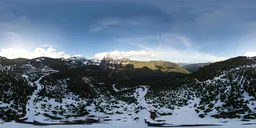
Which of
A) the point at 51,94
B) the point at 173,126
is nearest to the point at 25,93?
the point at 51,94

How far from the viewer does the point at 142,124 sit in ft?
115

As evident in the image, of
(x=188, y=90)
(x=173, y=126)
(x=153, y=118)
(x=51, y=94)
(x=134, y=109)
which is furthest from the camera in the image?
(x=188, y=90)

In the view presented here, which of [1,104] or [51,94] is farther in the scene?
[51,94]

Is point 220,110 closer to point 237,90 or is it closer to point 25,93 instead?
point 237,90

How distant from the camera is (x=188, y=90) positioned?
60469 millimetres

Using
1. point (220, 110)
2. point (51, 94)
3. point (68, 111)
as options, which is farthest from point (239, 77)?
point (51, 94)

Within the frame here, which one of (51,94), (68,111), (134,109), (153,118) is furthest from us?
(51,94)

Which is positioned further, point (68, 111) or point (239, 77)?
point (239, 77)

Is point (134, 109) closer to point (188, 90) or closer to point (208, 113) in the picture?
point (208, 113)

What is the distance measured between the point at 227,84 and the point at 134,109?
73.9 ft

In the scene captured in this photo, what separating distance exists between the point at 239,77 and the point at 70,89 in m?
40.7

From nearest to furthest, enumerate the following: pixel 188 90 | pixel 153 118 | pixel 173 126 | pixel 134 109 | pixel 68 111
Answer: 1. pixel 173 126
2. pixel 153 118
3. pixel 68 111
4. pixel 134 109
5. pixel 188 90

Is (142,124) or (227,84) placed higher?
(227,84)

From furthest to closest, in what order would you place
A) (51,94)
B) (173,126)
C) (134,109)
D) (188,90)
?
1. (188,90)
2. (51,94)
3. (134,109)
4. (173,126)
